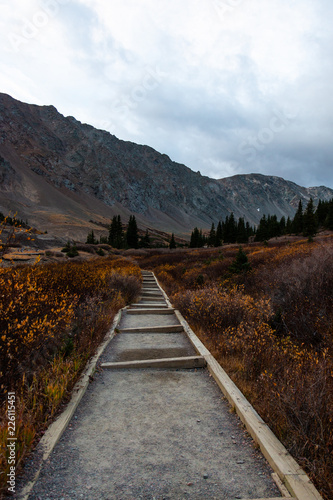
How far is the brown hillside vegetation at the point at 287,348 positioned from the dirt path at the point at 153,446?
0.44m

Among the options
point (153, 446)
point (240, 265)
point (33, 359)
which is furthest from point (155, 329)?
point (240, 265)

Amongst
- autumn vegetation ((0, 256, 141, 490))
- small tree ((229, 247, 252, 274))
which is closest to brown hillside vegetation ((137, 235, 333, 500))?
small tree ((229, 247, 252, 274))

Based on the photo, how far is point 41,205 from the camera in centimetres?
12962

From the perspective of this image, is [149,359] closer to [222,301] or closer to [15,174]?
[222,301]

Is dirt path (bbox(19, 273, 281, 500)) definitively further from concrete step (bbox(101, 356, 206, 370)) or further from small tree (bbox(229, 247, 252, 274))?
small tree (bbox(229, 247, 252, 274))

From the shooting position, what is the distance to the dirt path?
228 cm

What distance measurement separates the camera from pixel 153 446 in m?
2.83

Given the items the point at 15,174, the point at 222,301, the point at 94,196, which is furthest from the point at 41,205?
the point at 222,301

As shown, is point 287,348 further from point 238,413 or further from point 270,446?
point 270,446

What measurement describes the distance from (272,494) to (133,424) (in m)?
1.62

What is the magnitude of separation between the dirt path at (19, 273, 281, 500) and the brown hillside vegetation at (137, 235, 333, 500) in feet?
1.46

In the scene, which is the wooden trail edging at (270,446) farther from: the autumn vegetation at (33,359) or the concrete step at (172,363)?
the autumn vegetation at (33,359)

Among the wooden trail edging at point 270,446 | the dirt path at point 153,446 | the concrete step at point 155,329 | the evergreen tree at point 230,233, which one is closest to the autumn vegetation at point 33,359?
the dirt path at point 153,446

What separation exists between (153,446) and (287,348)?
316 centimetres
